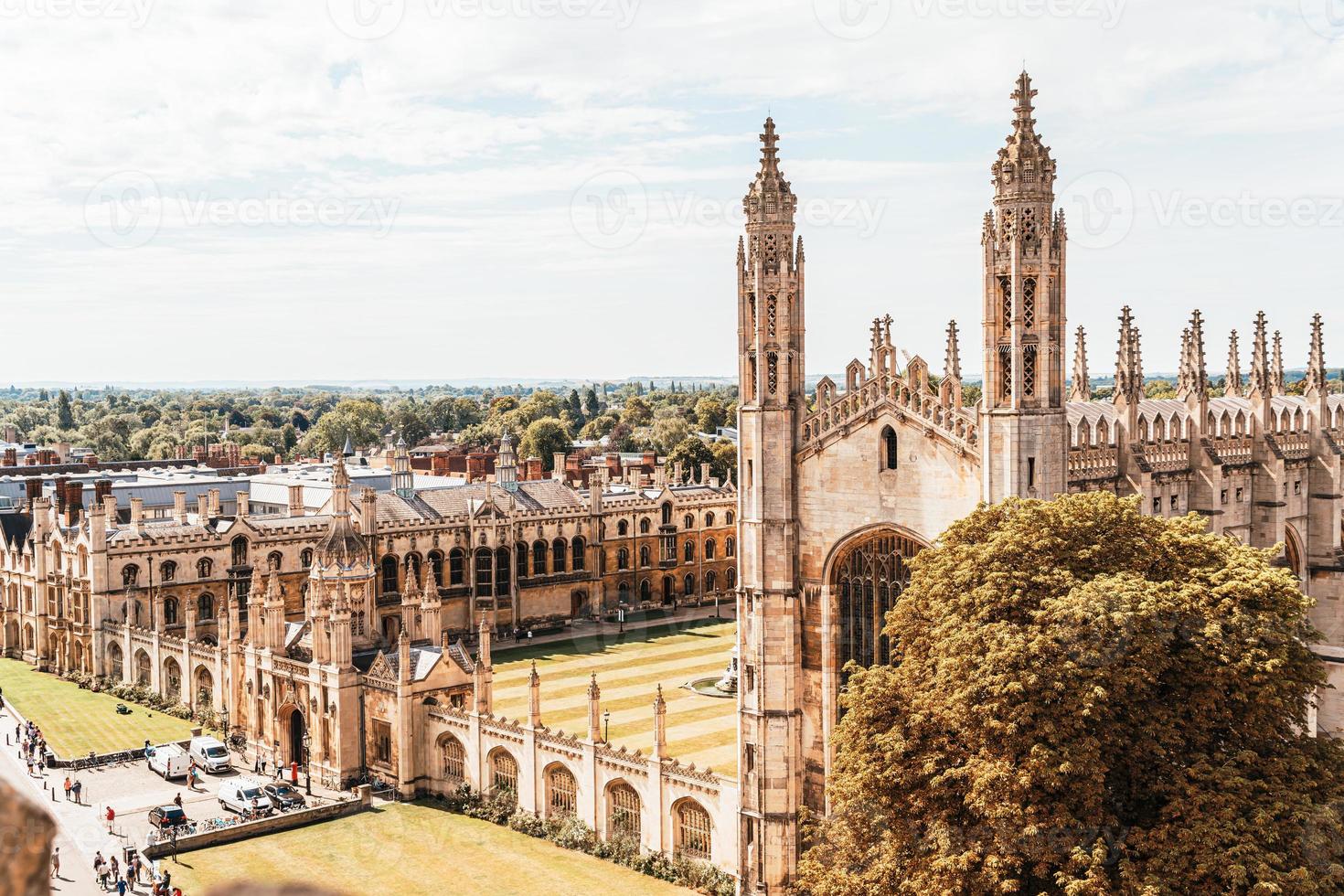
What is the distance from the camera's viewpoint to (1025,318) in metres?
28.0

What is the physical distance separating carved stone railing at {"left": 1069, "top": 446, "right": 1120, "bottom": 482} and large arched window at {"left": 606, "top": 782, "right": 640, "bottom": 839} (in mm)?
15566

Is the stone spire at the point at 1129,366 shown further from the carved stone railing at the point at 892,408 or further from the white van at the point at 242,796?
the white van at the point at 242,796

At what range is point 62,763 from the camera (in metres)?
46.6

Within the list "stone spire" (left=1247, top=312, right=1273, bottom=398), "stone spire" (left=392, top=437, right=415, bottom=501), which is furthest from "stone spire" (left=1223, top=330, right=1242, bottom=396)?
"stone spire" (left=392, top=437, right=415, bottom=501)

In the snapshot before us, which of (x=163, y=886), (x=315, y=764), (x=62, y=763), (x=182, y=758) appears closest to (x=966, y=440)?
(x=163, y=886)

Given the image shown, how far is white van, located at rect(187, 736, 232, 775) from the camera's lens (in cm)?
4662

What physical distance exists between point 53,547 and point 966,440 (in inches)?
2044

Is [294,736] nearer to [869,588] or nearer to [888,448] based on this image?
[869,588]

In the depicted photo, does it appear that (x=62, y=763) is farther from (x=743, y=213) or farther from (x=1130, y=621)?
(x=1130, y=621)

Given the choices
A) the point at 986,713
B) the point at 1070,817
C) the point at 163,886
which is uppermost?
the point at 986,713

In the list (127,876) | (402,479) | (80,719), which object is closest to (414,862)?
(127,876)

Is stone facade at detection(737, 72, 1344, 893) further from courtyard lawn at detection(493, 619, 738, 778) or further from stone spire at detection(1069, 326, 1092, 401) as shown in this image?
courtyard lawn at detection(493, 619, 738, 778)

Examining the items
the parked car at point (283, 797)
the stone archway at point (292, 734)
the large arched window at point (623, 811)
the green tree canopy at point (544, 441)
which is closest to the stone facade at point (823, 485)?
the large arched window at point (623, 811)

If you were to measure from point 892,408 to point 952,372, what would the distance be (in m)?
1.89
